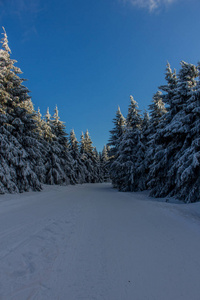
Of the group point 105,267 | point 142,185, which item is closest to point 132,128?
point 142,185

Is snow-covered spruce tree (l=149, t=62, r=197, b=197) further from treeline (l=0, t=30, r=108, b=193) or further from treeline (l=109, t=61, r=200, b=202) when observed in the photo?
treeline (l=0, t=30, r=108, b=193)

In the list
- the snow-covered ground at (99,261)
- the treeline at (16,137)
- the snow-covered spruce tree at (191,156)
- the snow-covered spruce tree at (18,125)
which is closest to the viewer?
the snow-covered ground at (99,261)

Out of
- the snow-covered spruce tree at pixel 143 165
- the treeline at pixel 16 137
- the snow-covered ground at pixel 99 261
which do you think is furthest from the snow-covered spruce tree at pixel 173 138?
the treeline at pixel 16 137

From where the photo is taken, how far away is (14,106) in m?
15.2

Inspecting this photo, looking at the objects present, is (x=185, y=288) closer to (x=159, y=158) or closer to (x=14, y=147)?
(x=159, y=158)

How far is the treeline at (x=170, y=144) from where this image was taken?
927cm

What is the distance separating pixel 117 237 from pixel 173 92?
1193cm

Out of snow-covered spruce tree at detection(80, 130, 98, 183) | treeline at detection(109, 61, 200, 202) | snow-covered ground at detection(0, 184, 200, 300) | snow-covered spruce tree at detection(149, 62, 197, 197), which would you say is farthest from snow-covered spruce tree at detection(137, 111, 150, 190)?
snow-covered spruce tree at detection(80, 130, 98, 183)

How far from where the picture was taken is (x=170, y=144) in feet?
41.2

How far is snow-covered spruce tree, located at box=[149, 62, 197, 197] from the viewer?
10871mm

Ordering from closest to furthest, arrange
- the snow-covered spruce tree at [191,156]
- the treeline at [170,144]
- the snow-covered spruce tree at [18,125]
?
the snow-covered spruce tree at [191,156], the treeline at [170,144], the snow-covered spruce tree at [18,125]

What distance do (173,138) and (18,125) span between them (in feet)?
43.9

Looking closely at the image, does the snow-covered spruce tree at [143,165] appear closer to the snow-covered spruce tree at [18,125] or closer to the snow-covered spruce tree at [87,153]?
the snow-covered spruce tree at [18,125]

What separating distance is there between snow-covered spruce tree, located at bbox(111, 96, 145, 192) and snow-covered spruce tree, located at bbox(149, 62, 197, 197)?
16.7 feet
